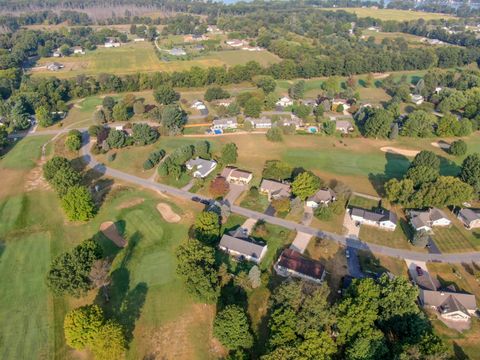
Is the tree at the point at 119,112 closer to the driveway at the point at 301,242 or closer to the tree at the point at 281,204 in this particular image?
the tree at the point at 281,204

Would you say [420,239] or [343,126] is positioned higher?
[420,239]

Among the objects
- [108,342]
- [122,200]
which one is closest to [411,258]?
[108,342]

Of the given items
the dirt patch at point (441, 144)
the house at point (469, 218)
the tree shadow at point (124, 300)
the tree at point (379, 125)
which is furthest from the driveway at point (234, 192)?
the dirt patch at point (441, 144)

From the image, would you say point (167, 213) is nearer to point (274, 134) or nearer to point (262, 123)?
point (274, 134)

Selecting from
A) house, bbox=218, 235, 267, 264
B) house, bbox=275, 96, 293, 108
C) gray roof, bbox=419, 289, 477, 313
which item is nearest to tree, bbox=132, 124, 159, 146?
house, bbox=218, 235, 267, 264

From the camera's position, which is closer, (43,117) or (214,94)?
(43,117)

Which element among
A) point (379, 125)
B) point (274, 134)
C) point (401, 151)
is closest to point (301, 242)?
point (274, 134)

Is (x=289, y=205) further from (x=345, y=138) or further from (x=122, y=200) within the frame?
(x=345, y=138)
